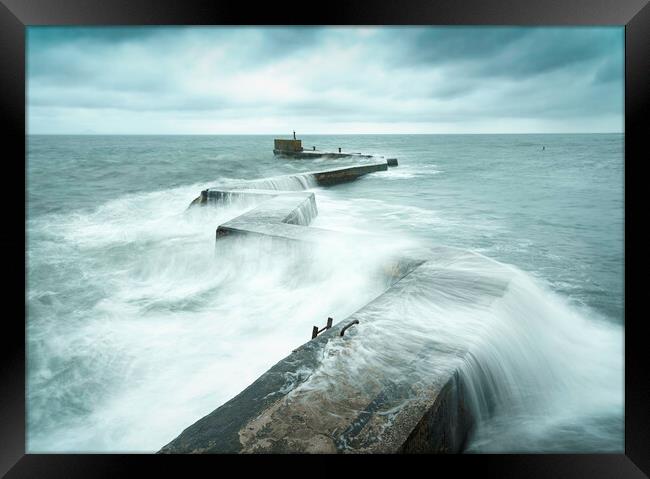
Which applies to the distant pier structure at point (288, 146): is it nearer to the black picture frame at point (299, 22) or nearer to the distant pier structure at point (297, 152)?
the distant pier structure at point (297, 152)

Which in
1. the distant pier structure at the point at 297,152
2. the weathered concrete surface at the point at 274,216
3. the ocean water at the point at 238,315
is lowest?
the ocean water at the point at 238,315

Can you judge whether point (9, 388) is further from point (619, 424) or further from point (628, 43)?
point (628, 43)

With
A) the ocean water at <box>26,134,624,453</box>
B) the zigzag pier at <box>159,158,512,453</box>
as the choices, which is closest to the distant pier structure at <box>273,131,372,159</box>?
the ocean water at <box>26,134,624,453</box>

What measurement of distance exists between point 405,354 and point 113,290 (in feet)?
10.9

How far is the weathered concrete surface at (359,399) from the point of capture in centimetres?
155

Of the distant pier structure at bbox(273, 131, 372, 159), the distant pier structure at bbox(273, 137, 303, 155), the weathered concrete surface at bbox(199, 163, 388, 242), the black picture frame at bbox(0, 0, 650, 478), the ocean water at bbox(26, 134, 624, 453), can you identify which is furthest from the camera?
the distant pier structure at bbox(273, 137, 303, 155)

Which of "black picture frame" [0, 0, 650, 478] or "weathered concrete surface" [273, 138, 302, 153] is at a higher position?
"weathered concrete surface" [273, 138, 302, 153]

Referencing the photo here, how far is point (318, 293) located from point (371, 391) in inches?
79.6

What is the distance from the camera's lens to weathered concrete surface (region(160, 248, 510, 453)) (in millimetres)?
1554

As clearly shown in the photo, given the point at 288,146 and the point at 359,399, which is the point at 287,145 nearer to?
the point at 288,146

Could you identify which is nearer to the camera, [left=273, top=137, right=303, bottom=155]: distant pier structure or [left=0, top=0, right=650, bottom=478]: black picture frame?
[left=0, top=0, right=650, bottom=478]: black picture frame

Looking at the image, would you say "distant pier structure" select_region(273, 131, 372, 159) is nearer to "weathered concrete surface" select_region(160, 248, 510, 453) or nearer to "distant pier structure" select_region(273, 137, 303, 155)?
"distant pier structure" select_region(273, 137, 303, 155)

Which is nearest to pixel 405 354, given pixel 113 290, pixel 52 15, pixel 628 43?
pixel 628 43

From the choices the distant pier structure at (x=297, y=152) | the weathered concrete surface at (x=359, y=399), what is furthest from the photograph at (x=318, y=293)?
the distant pier structure at (x=297, y=152)
